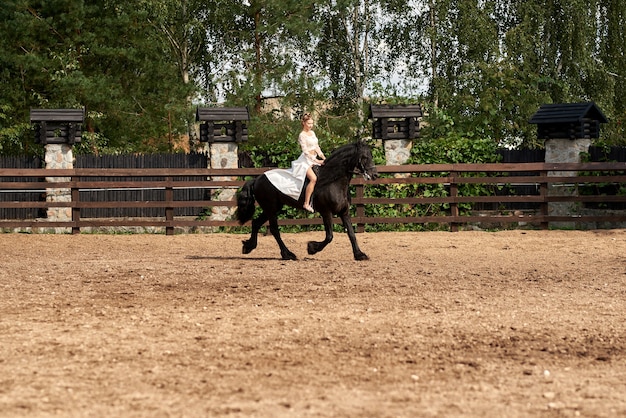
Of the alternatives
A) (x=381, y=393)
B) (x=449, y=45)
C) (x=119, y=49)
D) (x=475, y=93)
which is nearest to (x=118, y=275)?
(x=381, y=393)

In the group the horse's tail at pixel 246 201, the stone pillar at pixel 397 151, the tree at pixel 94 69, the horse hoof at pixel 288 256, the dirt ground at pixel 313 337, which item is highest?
the tree at pixel 94 69

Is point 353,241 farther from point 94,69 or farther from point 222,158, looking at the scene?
point 94,69

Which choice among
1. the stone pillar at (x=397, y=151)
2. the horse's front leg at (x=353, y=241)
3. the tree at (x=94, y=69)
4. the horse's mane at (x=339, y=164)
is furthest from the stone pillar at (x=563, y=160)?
the tree at (x=94, y=69)

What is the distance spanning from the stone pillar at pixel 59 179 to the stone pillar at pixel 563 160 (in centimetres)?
1081

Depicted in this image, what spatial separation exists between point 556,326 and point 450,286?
265 centimetres

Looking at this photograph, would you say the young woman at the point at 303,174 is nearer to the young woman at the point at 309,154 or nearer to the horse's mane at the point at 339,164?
the young woman at the point at 309,154

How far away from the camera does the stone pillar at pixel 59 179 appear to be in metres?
20.7

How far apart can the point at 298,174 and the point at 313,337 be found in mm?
6081

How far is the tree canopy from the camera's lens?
30172mm

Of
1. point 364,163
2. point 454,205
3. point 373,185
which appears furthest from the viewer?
point 373,185

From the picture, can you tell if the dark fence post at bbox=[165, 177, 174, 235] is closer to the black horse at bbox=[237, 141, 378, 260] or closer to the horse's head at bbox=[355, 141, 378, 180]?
the black horse at bbox=[237, 141, 378, 260]

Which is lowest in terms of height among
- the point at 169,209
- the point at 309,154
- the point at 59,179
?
the point at 169,209

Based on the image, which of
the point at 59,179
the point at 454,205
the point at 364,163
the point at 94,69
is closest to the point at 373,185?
the point at 454,205

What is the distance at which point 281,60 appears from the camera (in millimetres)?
32844
